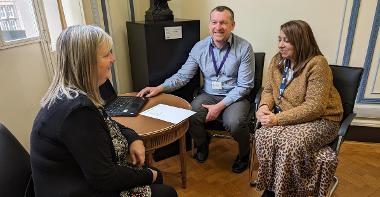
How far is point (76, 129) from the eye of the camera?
948 millimetres

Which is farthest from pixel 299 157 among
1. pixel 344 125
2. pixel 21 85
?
pixel 21 85

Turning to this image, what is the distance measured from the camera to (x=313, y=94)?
179 cm

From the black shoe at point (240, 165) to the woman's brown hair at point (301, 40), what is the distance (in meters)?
0.88

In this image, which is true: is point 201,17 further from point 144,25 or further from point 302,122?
point 302,122

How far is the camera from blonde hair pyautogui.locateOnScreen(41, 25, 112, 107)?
101cm

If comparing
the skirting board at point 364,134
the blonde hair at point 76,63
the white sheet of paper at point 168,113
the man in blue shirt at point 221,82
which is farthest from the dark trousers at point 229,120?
the blonde hair at point 76,63

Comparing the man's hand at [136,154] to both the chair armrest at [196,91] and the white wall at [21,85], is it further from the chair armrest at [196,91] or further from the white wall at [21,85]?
the chair armrest at [196,91]

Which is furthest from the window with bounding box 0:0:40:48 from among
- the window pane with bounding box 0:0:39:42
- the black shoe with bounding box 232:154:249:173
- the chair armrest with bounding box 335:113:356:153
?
the chair armrest with bounding box 335:113:356:153

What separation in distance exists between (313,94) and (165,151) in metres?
1.37

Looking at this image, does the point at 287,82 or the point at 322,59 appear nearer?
the point at 322,59

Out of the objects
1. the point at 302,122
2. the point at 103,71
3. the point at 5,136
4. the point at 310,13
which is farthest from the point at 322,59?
the point at 5,136

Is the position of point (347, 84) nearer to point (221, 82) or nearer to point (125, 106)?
point (221, 82)

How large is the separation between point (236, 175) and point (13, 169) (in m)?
1.67

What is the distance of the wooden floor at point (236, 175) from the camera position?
6.76 feet
